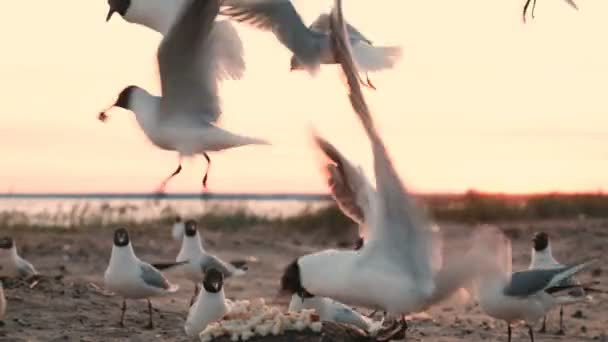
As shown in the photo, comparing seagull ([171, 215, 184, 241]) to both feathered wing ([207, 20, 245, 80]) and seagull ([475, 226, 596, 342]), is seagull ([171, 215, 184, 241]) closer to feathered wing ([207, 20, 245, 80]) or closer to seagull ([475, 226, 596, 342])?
seagull ([475, 226, 596, 342])

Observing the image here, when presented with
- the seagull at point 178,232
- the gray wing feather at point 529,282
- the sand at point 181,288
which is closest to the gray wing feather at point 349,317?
the sand at point 181,288

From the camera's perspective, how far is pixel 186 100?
699cm

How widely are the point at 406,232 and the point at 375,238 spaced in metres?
0.16

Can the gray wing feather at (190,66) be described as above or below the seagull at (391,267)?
above

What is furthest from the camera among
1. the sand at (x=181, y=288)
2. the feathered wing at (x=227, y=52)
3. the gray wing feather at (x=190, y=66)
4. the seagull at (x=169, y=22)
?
the sand at (x=181, y=288)

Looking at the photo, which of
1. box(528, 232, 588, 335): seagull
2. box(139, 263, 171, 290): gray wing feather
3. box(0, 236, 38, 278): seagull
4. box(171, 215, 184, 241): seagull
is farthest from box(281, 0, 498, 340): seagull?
box(171, 215, 184, 241): seagull

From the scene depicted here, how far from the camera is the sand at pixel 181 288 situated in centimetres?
855

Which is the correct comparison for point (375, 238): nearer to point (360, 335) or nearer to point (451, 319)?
point (360, 335)

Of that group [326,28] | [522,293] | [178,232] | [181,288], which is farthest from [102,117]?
[178,232]

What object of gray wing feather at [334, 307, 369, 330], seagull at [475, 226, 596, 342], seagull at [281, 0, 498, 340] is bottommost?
seagull at [475, 226, 596, 342]

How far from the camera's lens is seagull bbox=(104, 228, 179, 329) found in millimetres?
9328

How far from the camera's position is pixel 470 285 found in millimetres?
6062

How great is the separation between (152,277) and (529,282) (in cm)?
282

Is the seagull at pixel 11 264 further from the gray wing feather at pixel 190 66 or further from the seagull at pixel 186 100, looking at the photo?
the gray wing feather at pixel 190 66
